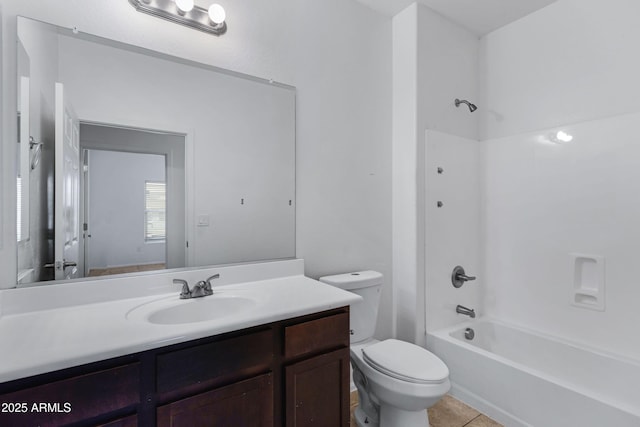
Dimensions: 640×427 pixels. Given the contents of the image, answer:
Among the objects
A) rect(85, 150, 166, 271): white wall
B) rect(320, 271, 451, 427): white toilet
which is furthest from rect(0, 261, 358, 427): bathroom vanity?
rect(320, 271, 451, 427): white toilet

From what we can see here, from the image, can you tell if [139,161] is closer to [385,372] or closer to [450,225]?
[385,372]

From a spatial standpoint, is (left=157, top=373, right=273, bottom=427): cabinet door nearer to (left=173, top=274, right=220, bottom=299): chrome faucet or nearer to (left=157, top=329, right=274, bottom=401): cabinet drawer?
(left=157, top=329, right=274, bottom=401): cabinet drawer

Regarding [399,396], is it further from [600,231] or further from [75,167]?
[75,167]

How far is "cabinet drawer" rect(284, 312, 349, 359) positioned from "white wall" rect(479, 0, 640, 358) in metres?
1.68

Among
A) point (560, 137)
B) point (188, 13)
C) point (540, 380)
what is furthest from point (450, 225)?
point (188, 13)

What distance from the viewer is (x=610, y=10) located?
1.86 meters

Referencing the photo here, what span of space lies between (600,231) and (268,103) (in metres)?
2.15

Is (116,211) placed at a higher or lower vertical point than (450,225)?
higher

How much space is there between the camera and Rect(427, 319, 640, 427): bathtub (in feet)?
4.90

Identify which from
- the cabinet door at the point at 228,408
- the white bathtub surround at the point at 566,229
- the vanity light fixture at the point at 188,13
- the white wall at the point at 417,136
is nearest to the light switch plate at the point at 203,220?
the cabinet door at the point at 228,408

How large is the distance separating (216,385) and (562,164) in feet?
7.88

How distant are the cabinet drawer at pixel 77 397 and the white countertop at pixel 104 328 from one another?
6 cm

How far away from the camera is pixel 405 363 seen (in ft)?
5.02

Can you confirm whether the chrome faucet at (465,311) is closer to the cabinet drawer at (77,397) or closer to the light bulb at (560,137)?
the light bulb at (560,137)
